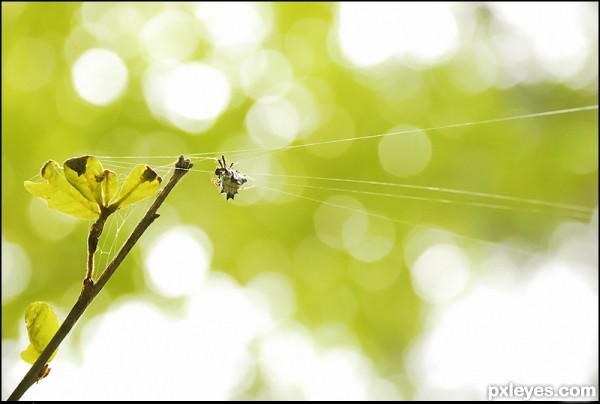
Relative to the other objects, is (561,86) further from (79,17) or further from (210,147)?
(79,17)

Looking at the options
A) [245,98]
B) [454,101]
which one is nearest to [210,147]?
[245,98]

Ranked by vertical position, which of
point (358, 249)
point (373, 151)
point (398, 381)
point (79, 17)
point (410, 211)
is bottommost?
point (398, 381)

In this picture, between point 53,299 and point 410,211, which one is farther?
point 410,211

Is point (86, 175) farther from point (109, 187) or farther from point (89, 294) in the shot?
point (89, 294)

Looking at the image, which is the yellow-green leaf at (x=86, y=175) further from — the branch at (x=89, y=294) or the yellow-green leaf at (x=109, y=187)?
the branch at (x=89, y=294)

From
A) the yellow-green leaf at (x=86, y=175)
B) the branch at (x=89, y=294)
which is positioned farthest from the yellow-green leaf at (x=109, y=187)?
the branch at (x=89, y=294)

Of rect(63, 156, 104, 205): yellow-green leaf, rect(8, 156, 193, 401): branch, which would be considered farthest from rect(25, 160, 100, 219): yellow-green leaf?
rect(8, 156, 193, 401): branch
